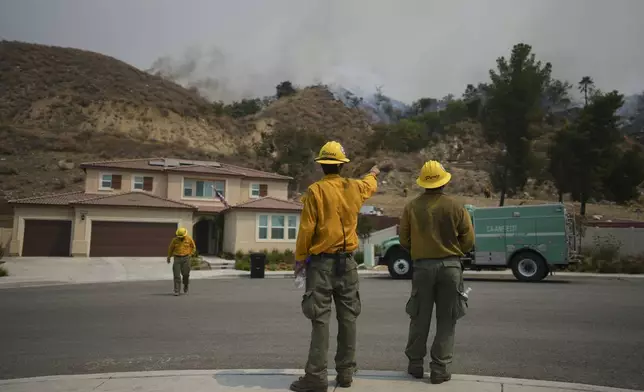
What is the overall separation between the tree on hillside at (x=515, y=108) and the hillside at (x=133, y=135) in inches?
306

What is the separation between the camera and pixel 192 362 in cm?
565

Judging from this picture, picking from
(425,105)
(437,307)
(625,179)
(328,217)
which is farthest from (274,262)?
(425,105)

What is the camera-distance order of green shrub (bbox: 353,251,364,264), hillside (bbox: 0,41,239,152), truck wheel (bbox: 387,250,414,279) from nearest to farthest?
truck wheel (bbox: 387,250,414,279) → green shrub (bbox: 353,251,364,264) → hillside (bbox: 0,41,239,152)

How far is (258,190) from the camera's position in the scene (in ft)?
120

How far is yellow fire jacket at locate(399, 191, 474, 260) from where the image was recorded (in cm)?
464

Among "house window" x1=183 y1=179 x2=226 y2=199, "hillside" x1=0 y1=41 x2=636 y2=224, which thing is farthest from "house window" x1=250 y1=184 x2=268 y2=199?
"hillside" x1=0 y1=41 x2=636 y2=224

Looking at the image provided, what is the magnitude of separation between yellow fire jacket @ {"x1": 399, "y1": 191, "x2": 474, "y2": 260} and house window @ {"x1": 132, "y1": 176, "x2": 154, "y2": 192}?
32373mm

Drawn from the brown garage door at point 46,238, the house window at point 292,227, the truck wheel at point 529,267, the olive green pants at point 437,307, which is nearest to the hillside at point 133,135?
the house window at point 292,227

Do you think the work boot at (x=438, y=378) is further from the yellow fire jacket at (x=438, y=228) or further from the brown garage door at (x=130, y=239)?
the brown garage door at (x=130, y=239)

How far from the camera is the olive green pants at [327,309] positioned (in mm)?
4207

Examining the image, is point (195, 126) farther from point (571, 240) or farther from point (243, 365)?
point (243, 365)

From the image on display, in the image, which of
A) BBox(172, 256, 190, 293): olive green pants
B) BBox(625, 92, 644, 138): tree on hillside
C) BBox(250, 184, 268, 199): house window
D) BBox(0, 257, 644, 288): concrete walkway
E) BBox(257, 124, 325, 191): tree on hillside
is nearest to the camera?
BBox(172, 256, 190, 293): olive green pants

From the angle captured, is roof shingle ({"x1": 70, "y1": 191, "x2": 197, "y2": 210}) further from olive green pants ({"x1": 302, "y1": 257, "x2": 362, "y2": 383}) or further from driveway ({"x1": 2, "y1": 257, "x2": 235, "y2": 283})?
olive green pants ({"x1": 302, "y1": 257, "x2": 362, "y2": 383})

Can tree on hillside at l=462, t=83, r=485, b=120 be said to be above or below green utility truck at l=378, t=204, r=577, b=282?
above
